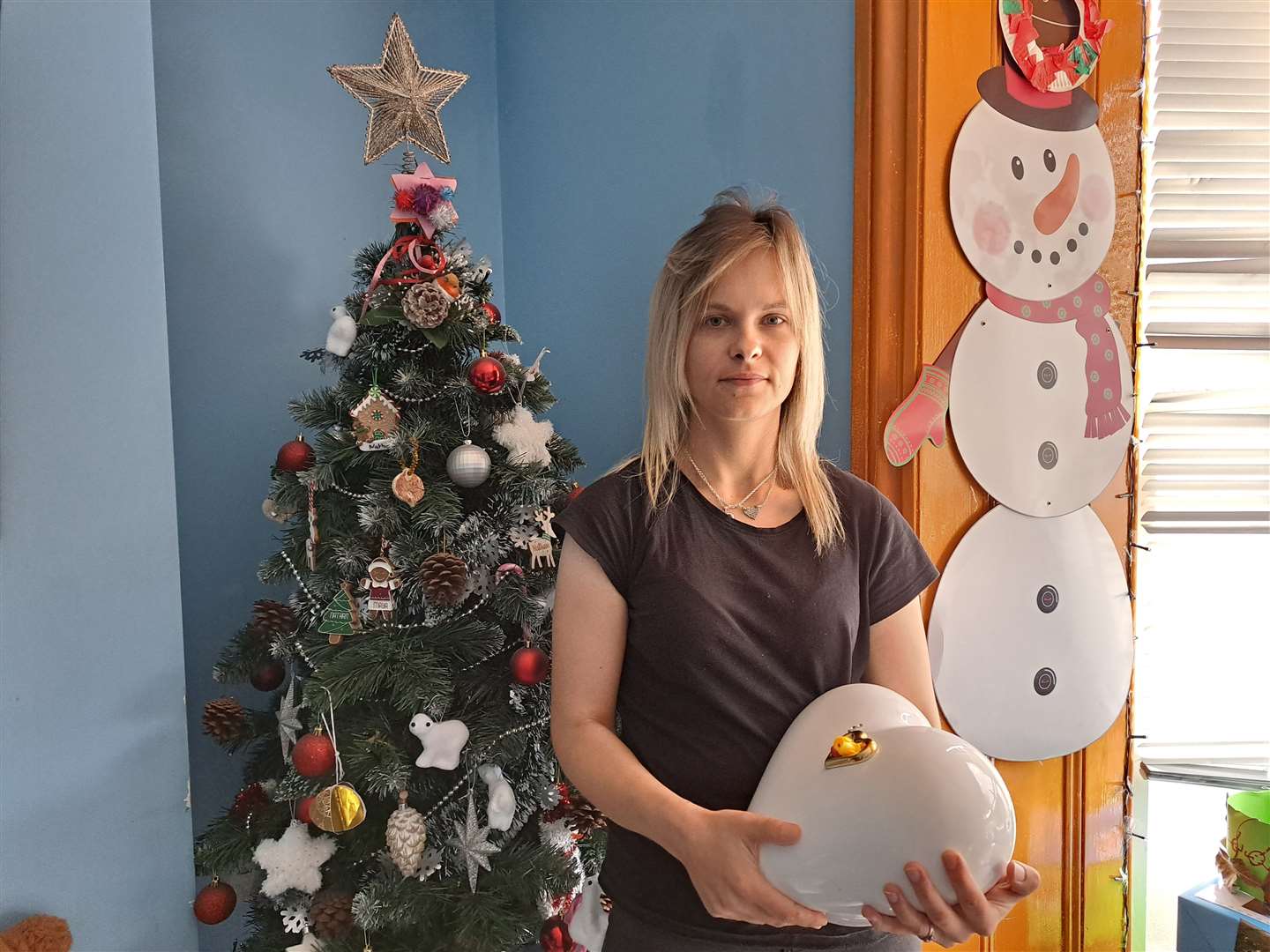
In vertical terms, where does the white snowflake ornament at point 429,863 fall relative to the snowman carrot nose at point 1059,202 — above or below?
below

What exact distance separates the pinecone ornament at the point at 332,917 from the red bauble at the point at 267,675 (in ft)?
1.27

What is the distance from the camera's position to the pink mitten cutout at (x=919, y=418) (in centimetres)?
166

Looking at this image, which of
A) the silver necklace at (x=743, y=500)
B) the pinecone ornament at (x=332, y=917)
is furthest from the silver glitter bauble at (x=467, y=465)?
the pinecone ornament at (x=332, y=917)

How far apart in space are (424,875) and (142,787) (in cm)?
51

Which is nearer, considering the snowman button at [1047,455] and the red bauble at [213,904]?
the red bauble at [213,904]

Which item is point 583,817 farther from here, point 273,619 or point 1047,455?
point 1047,455

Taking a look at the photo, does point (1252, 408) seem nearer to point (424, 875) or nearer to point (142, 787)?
point (424, 875)

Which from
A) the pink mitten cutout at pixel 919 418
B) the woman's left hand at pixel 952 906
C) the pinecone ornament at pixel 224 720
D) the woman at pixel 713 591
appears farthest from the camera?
the pink mitten cutout at pixel 919 418

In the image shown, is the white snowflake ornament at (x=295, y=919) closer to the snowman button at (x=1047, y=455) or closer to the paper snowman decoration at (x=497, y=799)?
the paper snowman decoration at (x=497, y=799)

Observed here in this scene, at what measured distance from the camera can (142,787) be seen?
1497 mm

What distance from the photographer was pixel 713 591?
39.8 inches

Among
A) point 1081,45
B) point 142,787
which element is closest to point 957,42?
point 1081,45

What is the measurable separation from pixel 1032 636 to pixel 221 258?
5.98ft

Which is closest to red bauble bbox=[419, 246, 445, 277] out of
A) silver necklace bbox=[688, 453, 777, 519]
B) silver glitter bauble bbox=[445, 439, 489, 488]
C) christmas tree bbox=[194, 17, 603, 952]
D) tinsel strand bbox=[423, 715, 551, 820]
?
christmas tree bbox=[194, 17, 603, 952]
